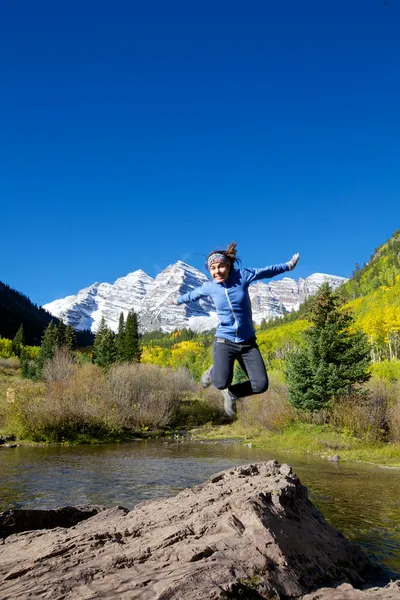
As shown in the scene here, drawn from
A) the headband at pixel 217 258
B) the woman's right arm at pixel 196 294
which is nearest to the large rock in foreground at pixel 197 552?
the woman's right arm at pixel 196 294

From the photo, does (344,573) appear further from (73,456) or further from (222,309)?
(73,456)

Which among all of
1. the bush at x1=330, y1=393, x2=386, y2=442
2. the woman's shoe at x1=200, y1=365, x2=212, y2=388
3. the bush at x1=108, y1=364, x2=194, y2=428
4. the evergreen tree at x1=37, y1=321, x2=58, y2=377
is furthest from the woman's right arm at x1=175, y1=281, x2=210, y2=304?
the evergreen tree at x1=37, y1=321, x2=58, y2=377

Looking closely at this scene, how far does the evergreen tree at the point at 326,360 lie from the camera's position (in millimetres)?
30484

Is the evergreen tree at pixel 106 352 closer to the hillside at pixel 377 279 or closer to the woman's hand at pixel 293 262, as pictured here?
the woman's hand at pixel 293 262

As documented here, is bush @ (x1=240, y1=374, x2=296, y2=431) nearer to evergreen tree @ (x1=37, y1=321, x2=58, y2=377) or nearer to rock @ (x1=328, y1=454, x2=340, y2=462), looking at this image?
rock @ (x1=328, y1=454, x2=340, y2=462)

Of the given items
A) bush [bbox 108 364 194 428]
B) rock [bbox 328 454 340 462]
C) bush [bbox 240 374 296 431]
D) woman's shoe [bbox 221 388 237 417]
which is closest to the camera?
woman's shoe [bbox 221 388 237 417]

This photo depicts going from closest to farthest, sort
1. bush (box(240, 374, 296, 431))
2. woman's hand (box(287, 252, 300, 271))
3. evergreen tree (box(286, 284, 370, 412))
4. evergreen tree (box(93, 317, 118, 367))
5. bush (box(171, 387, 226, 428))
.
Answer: woman's hand (box(287, 252, 300, 271)) → evergreen tree (box(286, 284, 370, 412)) → bush (box(240, 374, 296, 431)) → bush (box(171, 387, 226, 428)) → evergreen tree (box(93, 317, 118, 367))

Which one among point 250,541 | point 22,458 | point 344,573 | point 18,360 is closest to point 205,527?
point 250,541

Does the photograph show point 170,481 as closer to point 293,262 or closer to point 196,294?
point 196,294

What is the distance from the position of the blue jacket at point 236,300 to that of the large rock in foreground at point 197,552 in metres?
2.32

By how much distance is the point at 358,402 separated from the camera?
30031 mm

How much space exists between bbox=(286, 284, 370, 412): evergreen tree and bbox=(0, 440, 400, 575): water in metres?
5.96

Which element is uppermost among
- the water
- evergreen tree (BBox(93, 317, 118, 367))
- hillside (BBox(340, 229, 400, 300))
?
hillside (BBox(340, 229, 400, 300))

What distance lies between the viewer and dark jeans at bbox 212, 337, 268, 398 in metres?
7.05
